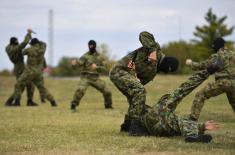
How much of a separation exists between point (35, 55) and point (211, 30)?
5825 centimetres

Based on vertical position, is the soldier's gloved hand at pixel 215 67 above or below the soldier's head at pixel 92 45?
below

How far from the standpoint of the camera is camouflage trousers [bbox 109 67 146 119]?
13.0 metres

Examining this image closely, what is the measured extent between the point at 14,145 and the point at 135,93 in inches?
107

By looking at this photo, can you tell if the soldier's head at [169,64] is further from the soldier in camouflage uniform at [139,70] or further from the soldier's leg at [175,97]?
the soldier's leg at [175,97]

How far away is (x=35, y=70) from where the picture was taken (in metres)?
24.4

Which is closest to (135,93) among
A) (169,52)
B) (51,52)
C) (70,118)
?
(70,118)

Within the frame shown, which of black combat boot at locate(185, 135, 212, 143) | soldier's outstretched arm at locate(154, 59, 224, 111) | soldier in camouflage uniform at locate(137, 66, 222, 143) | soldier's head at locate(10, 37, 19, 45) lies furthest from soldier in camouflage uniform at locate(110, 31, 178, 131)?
soldier's head at locate(10, 37, 19, 45)

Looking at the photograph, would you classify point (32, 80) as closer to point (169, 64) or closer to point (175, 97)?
point (169, 64)

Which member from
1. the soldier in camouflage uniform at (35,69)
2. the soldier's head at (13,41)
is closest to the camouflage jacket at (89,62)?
the soldier in camouflage uniform at (35,69)

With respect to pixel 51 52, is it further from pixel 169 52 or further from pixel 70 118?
pixel 70 118

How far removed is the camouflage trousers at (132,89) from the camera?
1302 cm

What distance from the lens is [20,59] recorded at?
83.4 ft

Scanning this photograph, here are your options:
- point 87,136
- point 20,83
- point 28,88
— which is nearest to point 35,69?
point 20,83

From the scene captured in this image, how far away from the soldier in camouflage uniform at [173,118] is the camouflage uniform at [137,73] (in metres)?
0.30
